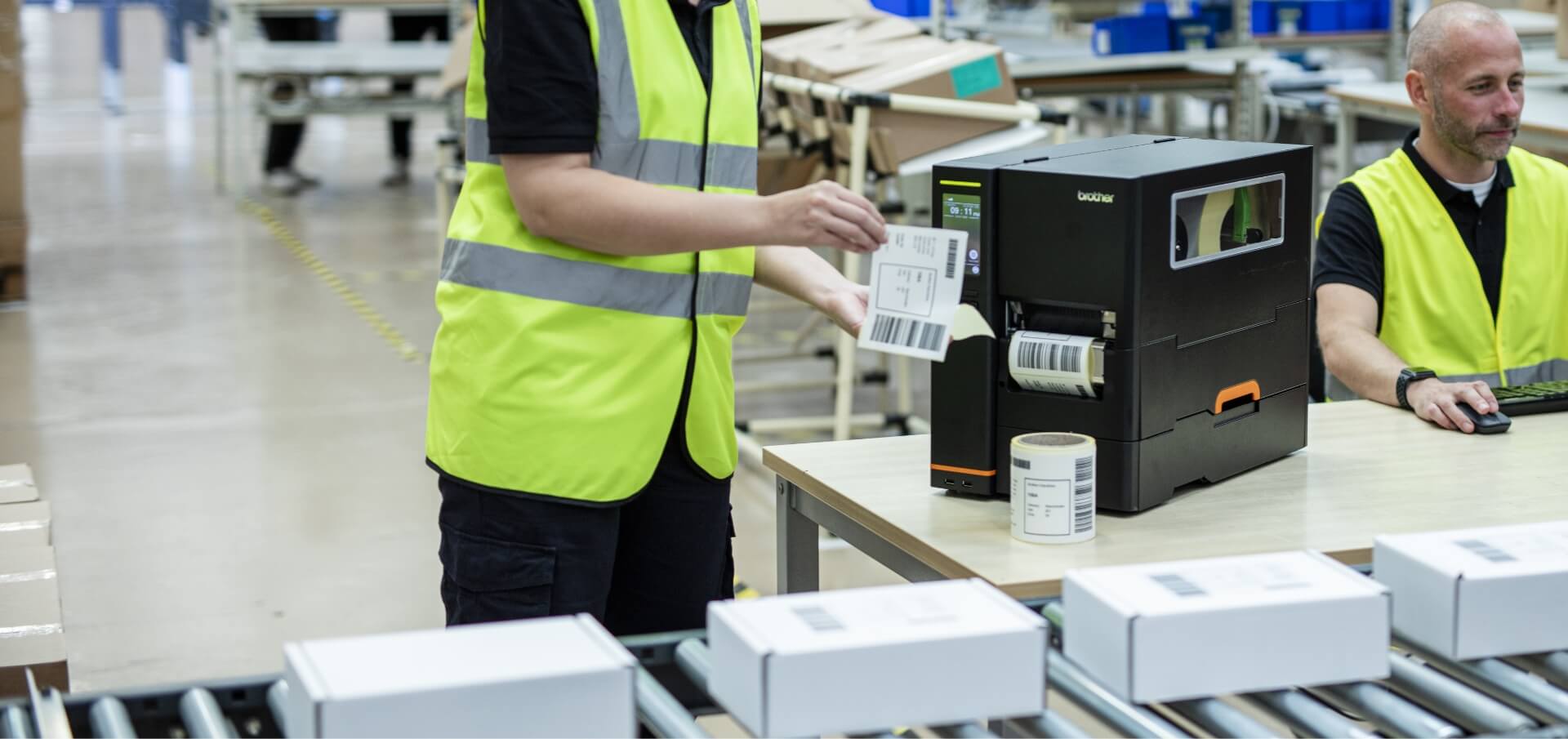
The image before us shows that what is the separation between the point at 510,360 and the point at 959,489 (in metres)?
0.51

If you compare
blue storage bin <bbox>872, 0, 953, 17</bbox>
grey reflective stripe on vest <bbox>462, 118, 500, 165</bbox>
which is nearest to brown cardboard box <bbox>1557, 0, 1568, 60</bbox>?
blue storage bin <bbox>872, 0, 953, 17</bbox>

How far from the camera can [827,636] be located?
115 cm

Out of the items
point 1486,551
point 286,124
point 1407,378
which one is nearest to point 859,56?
point 1407,378

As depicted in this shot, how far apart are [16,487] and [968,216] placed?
5.59 ft

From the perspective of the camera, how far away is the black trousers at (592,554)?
1.82 meters

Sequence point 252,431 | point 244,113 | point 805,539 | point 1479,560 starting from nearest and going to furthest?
1. point 1479,560
2. point 805,539
3. point 252,431
4. point 244,113

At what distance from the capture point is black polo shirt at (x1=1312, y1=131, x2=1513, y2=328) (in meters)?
2.74

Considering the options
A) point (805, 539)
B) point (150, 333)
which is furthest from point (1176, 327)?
point (150, 333)

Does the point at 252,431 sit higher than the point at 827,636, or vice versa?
the point at 827,636

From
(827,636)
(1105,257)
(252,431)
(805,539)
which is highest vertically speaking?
(1105,257)

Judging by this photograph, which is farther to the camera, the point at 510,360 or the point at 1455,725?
the point at 510,360

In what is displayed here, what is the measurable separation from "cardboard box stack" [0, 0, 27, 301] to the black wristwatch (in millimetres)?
5479

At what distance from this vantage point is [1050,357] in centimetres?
180

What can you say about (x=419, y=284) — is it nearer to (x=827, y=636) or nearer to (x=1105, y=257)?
(x=1105, y=257)
